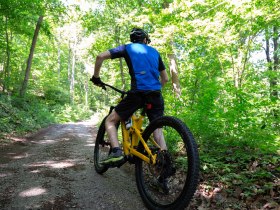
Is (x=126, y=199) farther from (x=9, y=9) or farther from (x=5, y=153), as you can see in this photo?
(x=9, y=9)

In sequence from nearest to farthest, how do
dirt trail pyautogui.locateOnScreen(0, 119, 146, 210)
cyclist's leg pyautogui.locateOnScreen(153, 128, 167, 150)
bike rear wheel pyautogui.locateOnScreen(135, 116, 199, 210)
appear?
bike rear wheel pyautogui.locateOnScreen(135, 116, 199, 210) → dirt trail pyautogui.locateOnScreen(0, 119, 146, 210) → cyclist's leg pyautogui.locateOnScreen(153, 128, 167, 150)

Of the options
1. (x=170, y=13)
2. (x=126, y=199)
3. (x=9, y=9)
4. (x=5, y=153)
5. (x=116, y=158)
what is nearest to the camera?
(x=126, y=199)

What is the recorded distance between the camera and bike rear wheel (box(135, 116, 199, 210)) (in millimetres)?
2611

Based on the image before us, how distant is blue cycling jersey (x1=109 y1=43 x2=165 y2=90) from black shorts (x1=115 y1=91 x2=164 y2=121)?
100 mm

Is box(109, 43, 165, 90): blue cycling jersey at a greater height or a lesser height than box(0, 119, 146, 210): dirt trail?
greater

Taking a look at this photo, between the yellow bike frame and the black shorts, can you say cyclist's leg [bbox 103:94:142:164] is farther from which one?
the yellow bike frame

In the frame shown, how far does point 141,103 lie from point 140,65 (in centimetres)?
54

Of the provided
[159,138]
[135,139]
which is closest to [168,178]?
[159,138]

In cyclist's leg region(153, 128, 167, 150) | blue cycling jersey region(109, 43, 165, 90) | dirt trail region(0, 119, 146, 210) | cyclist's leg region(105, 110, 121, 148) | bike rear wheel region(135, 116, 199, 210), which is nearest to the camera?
bike rear wheel region(135, 116, 199, 210)

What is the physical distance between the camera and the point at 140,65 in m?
3.52

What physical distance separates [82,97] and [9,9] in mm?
44153

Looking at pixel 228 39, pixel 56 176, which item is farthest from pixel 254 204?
pixel 228 39

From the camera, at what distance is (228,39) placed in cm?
991

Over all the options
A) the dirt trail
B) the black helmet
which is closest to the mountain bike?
the dirt trail
